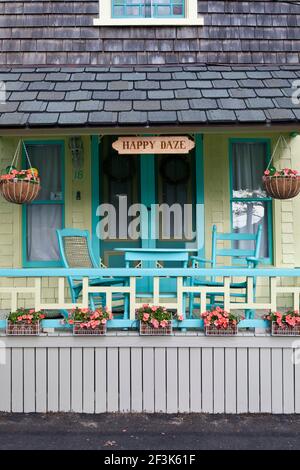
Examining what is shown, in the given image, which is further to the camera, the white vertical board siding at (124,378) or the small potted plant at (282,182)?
the small potted plant at (282,182)

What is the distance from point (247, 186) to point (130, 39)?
2.32 m

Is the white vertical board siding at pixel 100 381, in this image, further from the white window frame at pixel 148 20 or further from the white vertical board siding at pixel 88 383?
the white window frame at pixel 148 20

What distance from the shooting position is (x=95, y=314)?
392 cm

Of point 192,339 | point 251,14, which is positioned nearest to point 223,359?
point 192,339

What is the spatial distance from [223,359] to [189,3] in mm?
4322

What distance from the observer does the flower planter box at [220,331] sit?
12.8 ft

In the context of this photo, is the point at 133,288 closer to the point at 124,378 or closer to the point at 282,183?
the point at 124,378

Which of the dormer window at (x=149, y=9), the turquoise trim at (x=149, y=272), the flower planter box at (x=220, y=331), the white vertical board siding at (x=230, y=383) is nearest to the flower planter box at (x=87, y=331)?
the turquoise trim at (x=149, y=272)

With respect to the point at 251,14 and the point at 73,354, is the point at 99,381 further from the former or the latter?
the point at 251,14

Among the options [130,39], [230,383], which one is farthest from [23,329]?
[130,39]

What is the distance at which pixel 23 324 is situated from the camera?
154 inches

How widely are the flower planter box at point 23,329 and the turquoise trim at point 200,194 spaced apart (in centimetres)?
235

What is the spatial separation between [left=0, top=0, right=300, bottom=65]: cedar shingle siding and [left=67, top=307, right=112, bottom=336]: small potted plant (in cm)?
329

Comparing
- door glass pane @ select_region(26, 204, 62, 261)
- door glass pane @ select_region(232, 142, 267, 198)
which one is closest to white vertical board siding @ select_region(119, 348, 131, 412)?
door glass pane @ select_region(26, 204, 62, 261)
